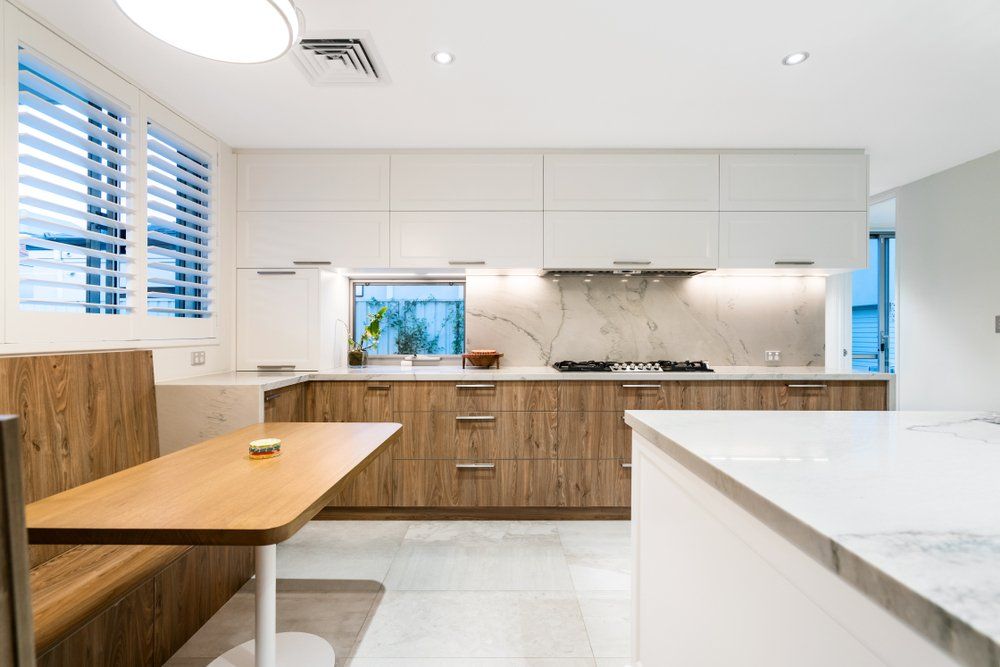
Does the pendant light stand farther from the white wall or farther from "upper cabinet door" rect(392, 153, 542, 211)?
the white wall

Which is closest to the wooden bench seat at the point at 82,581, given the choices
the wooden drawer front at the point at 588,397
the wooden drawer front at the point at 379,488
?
the wooden drawer front at the point at 379,488

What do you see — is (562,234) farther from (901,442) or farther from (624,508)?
(901,442)

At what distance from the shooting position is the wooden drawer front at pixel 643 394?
3.12 m

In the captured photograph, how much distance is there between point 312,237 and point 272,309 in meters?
0.57

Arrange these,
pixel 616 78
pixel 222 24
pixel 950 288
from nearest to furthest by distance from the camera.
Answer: pixel 222 24 → pixel 616 78 → pixel 950 288

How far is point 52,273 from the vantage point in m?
2.07

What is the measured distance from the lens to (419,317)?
3.82m

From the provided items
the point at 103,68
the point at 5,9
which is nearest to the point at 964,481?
the point at 5,9

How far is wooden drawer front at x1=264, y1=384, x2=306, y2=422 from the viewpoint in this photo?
106 inches

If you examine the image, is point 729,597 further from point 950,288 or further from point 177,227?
point 950,288

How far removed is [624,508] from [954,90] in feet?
9.59

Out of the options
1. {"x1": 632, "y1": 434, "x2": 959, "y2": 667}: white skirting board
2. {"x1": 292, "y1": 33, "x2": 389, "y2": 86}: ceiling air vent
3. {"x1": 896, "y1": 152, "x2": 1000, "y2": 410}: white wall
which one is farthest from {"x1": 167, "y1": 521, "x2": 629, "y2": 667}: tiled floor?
{"x1": 896, "y1": 152, "x2": 1000, "y2": 410}: white wall

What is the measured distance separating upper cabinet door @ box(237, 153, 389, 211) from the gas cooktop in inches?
67.1

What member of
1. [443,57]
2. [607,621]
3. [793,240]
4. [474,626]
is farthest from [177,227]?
[793,240]
